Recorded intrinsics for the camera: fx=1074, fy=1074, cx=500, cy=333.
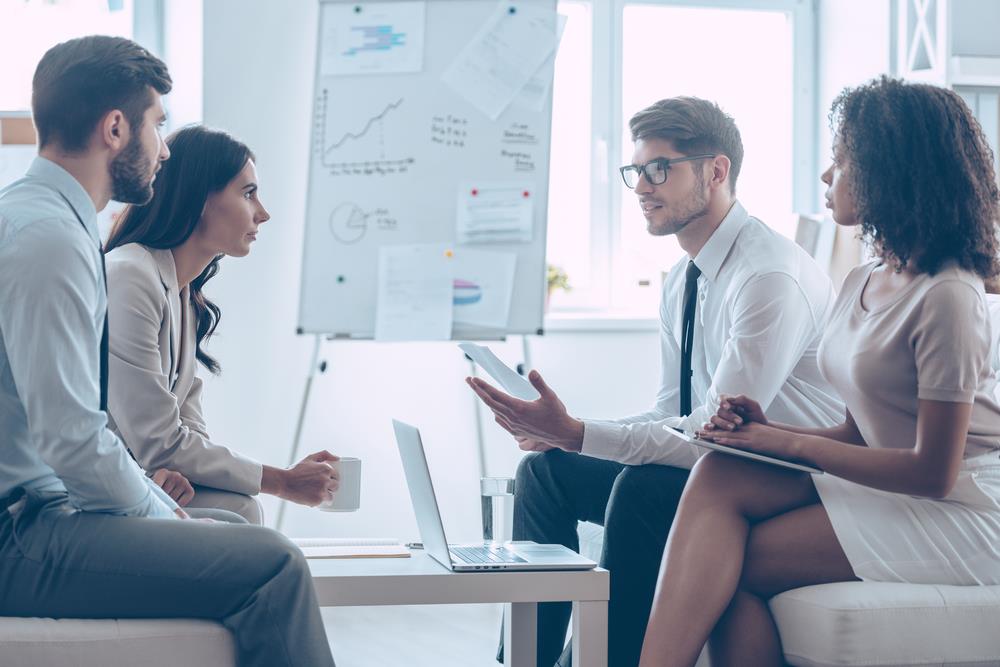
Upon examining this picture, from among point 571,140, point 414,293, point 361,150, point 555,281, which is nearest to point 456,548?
point 414,293

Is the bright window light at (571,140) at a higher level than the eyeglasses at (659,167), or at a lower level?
higher

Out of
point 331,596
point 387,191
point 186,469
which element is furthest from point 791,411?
point 387,191

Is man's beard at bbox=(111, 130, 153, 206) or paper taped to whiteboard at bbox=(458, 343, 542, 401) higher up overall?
man's beard at bbox=(111, 130, 153, 206)

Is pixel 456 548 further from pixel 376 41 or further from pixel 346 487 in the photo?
pixel 376 41

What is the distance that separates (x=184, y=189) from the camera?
2.05m

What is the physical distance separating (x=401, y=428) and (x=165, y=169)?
75 centimetres

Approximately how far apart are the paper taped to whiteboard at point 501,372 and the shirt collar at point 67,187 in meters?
0.62

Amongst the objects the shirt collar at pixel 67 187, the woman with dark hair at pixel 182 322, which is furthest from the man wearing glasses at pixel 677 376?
the shirt collar at pixel 67 187

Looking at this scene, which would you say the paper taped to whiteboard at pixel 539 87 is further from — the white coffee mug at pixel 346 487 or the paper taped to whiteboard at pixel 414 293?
the white coffee mug at pixel 346 487

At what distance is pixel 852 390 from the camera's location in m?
1.69

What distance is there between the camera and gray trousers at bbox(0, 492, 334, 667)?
1336 millimetres

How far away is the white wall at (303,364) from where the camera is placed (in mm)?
3457

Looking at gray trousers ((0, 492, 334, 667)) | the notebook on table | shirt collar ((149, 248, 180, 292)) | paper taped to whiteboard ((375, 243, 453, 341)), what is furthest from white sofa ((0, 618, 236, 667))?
paper taped to whiteboard ((375, 243, 453, 341))

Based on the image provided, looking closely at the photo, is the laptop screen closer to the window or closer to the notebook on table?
the notebook on table
